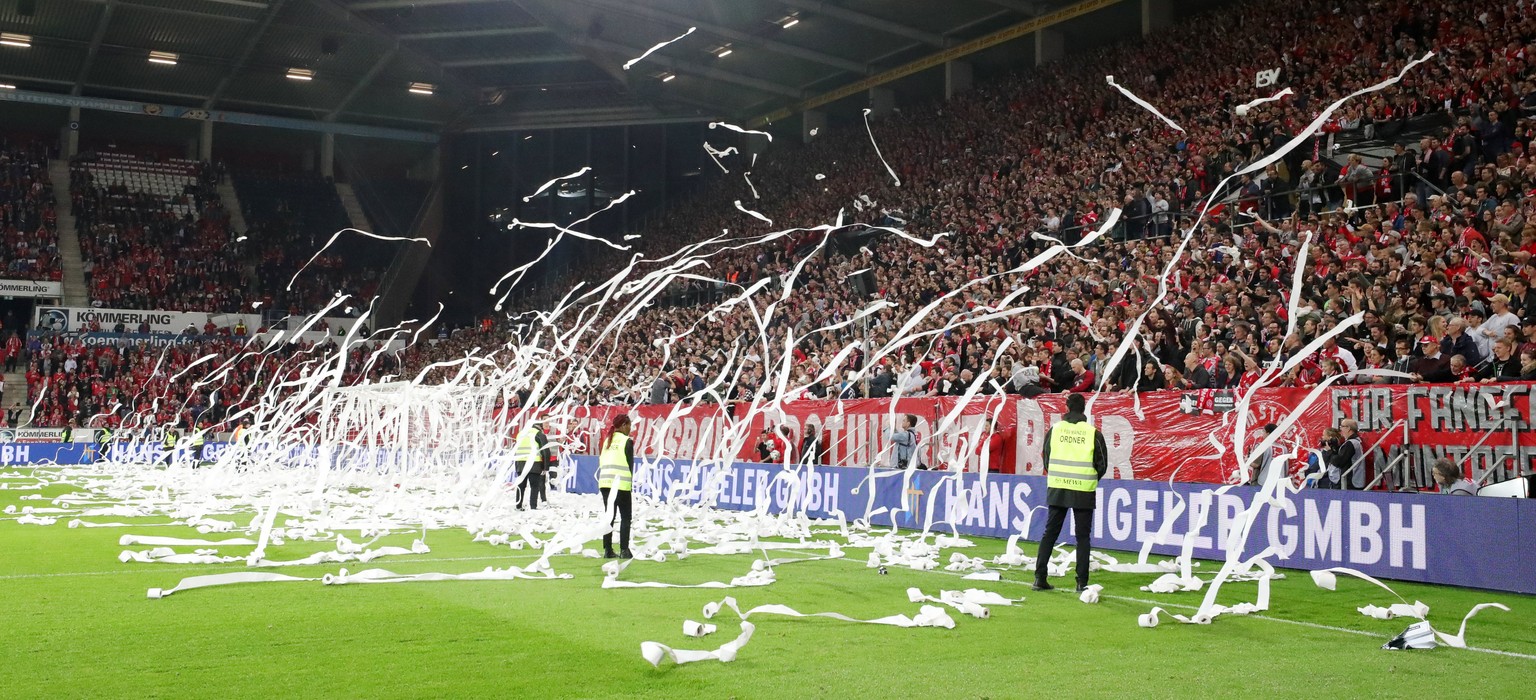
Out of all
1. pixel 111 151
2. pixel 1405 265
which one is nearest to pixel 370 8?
pixel 111 151

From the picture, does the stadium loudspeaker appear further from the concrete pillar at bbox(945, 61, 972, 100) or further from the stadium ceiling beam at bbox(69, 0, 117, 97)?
the stadium ceiling beam at bbox(69, 0, 117, 97)

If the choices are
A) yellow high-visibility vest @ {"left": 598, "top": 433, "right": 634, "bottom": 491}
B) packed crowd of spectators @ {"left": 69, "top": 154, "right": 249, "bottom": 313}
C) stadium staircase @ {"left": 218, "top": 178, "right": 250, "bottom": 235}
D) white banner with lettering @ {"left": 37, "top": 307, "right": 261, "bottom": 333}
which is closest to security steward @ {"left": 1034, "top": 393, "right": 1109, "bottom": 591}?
yellow high-visibility vest @ {"left": 598, "top": 433, "right": 634, "bottom": 491}

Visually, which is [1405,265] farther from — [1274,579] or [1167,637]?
[1167,637]

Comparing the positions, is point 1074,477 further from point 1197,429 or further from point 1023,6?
point 1023,6

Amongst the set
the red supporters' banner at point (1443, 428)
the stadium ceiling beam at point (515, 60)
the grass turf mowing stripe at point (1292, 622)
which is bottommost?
the grass turf mowing stripe at point (1292, 622)

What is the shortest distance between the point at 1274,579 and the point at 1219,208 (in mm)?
11688

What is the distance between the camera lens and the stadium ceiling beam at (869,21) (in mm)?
33156

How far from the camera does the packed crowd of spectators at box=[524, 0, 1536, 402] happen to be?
15422 mm

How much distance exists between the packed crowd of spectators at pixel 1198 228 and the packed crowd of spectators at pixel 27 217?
25.8 metres

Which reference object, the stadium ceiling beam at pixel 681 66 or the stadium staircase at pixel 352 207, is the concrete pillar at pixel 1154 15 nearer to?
the stadium ceiling beam at pixel 681 66

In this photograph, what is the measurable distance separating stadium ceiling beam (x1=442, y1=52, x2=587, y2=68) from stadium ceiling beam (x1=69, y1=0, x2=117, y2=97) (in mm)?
10578

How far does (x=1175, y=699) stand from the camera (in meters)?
6.25

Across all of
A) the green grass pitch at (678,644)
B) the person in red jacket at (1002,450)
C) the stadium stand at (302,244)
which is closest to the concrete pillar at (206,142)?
the stadium stand at (302,244)

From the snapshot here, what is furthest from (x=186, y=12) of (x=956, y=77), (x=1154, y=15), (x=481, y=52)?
(x=1154, y=15)
